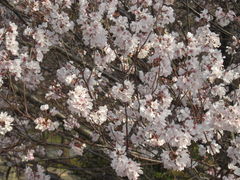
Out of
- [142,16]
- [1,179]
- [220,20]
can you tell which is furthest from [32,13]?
[1,179]

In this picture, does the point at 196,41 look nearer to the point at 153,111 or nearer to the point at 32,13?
the point at 153,111

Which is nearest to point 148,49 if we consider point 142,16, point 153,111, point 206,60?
point 142,16

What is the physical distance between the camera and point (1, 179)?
324 inches

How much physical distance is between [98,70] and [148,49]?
914 millimetres

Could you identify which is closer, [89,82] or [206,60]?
[206,60]

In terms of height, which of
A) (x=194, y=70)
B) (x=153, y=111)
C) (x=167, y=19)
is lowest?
(x=153, y=111)

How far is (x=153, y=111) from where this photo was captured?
3297 mm

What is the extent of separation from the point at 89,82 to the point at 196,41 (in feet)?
3.96

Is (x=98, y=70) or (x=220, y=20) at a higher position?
(x=220, y=20)

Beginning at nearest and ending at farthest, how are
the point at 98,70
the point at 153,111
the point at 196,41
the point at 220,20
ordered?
1. the point at 153,111
2. the point at 196,41
3. the point at 98,70
4. the point at 220,20

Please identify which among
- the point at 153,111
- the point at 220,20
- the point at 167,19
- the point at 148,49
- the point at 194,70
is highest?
the point at 220,20

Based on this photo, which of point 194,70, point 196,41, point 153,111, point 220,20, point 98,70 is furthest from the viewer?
point 220,20

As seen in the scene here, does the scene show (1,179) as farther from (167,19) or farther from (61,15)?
(167,19)

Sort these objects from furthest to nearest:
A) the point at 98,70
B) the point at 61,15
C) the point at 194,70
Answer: the point at 98,70 < the point at 61,15 < the point at 194,70
